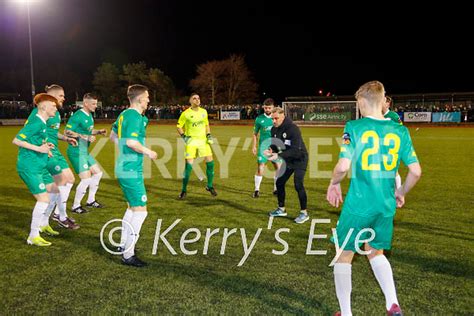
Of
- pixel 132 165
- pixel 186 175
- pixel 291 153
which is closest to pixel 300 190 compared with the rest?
pixel 291 153

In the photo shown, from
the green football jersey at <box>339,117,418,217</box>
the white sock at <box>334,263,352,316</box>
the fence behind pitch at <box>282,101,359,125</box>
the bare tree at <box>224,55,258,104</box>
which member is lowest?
the white sock at <box>334,263,352,316</box>

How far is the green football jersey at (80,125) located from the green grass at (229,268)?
1.36m

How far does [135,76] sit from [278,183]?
78.1 m

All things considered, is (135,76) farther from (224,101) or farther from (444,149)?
(444,149)

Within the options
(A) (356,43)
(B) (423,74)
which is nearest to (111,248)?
(B) (423,74)

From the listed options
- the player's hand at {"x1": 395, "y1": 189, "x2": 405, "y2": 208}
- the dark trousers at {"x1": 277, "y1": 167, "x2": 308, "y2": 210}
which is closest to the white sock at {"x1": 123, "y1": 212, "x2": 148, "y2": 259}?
the dark trousers at {"x1": 277, "y1": 167, "x2": 308, "y2": 210}

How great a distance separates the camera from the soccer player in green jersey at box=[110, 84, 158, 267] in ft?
17.2

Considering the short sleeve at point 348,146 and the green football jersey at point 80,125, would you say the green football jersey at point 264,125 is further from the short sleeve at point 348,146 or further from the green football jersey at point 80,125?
the short sleeve at point 348,146

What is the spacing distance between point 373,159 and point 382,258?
3.22 ft

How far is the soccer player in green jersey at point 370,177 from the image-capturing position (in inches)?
143

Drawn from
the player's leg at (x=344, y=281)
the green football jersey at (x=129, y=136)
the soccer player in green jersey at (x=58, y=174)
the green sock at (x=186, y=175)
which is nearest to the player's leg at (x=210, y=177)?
the green sock at (x=186, y=175)

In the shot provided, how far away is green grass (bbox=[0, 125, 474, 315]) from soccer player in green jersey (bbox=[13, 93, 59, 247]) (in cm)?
44

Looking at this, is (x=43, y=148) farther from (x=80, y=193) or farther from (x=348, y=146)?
(x=348, y=146)

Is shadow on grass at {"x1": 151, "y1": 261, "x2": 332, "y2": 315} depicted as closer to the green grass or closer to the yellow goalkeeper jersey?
the green grass
